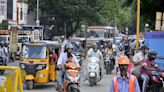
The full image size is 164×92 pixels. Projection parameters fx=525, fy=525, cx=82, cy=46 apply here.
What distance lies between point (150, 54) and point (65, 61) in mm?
2606

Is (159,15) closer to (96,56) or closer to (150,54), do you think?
(96,56)

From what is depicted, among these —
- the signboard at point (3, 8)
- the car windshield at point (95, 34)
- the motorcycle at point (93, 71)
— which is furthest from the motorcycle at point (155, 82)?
the car windshield at point (95, 34)

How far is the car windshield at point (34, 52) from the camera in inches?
751

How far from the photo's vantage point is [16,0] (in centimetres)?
5909

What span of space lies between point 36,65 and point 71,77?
204 inches

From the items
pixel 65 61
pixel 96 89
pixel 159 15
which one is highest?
pixel 159 15

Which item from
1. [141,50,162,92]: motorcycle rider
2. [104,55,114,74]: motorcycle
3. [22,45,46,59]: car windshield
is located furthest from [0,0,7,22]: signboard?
[141,50,162,92]: motorcycle rider

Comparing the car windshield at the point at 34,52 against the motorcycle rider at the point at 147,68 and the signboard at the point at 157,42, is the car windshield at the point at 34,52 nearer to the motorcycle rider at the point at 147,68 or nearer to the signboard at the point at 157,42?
the signboard at the point at 157,42

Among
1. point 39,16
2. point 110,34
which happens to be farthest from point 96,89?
point 39,16

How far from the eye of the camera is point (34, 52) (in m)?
19.3

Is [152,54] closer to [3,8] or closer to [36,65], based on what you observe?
[36,65]

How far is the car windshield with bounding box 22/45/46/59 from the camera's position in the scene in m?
19.1

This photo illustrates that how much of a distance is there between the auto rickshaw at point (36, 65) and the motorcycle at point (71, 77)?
466 centimetres

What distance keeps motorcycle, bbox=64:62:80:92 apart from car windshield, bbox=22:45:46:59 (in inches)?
210
